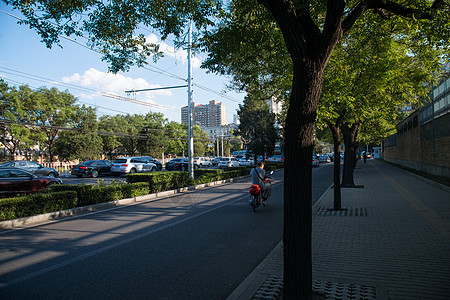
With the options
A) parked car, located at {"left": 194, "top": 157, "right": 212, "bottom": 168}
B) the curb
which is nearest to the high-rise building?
parked car, located at {"left": 194, "top": 157, "right": 212, "bottom": 168}

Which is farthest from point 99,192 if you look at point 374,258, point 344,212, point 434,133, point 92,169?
point 434,133

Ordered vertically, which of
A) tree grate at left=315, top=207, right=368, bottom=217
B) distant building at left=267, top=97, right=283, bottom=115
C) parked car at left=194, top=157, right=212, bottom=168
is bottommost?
tree grate at left=315, top=207, right=368, bottom=217

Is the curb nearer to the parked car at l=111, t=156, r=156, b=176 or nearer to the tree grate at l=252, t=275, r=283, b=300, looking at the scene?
the tree grate at l=252, t=275, r=283, b=300

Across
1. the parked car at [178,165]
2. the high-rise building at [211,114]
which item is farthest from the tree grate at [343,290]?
the high-rise building at [211,114]

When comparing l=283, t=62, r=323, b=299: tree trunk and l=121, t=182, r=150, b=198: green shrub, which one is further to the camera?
l=121, t=182, r=150, b=198: green shrub

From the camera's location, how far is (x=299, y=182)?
3539 mm

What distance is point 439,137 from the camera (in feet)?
61.9

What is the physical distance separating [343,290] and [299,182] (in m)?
1.70

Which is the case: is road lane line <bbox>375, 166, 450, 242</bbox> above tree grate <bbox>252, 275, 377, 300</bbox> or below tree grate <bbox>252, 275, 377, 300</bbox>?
above

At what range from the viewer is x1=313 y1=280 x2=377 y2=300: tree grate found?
385 cm

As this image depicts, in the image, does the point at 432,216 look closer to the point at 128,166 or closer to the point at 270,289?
the point at 270,289

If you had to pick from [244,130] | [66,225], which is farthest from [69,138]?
[66,225]

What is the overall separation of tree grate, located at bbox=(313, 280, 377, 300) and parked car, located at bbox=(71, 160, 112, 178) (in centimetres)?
2589

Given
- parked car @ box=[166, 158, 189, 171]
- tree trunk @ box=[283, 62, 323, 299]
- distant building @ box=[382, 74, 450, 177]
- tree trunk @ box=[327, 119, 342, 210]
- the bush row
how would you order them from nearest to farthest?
1. tree trunk @ box=[283, 62, 323, 299]
2. the bush row
3. tree trunk @ box=[327, 119, 342, 210]
4. distant building @ box=[382, 74, 450, 177]
5. parked car @ box=[166, 158, 189, 171]
